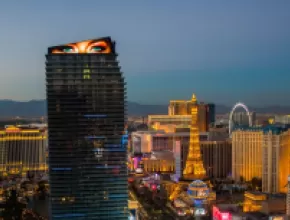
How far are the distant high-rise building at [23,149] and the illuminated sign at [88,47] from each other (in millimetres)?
28121

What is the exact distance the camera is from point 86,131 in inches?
1027

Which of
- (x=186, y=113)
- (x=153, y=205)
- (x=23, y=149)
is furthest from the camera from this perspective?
(x=186, y=113)

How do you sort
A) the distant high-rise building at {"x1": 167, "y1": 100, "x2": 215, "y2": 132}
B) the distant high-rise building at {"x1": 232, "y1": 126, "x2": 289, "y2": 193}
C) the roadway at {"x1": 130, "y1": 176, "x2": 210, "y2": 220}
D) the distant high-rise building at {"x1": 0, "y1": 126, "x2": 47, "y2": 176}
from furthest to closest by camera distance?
the distant high-rise building at {"x1": 167, "y1": 100, "x2": 215, "y2": 132}
the distant high-rise building at {"x1": 0, "y1": 126, "x2": 47, "y2": 176}
the distant high-rise building at {"x1": 232, "y1": 126, "x2": 289, "y2": 193}
the roadway at {"x1": 130, "y1": 176, "x2": 210, "y2": 220}

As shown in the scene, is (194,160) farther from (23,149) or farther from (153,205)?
(23,149)

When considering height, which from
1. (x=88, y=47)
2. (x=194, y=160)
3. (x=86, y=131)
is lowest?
(x=194, y=160)

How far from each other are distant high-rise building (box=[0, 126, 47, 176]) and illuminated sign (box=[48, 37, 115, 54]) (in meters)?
28.1

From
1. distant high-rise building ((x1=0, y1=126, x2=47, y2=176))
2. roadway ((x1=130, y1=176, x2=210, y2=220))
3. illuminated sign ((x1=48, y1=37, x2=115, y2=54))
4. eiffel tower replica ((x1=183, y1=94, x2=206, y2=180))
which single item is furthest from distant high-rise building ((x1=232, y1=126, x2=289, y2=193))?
distant high-rise building ((x1=0, y1=126, x2=47, y2=176))

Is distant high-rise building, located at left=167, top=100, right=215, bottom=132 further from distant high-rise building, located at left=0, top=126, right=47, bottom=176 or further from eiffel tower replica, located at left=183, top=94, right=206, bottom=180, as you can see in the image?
eiffel tower replica, located at left=183, top=94, right=206, bottom=180

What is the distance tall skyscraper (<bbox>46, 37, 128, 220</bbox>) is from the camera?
25.7 metres

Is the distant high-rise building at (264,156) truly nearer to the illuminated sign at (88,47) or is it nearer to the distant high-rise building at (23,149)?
the illuminated sign at (88,47)

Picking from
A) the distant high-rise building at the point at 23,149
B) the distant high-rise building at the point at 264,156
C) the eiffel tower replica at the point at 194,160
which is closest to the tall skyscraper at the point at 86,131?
the eiffel tower replica at the point at 194,160

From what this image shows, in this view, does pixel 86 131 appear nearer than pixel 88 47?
No

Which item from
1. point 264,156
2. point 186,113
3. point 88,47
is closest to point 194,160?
point 264,156

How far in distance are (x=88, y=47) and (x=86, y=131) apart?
182 inches
